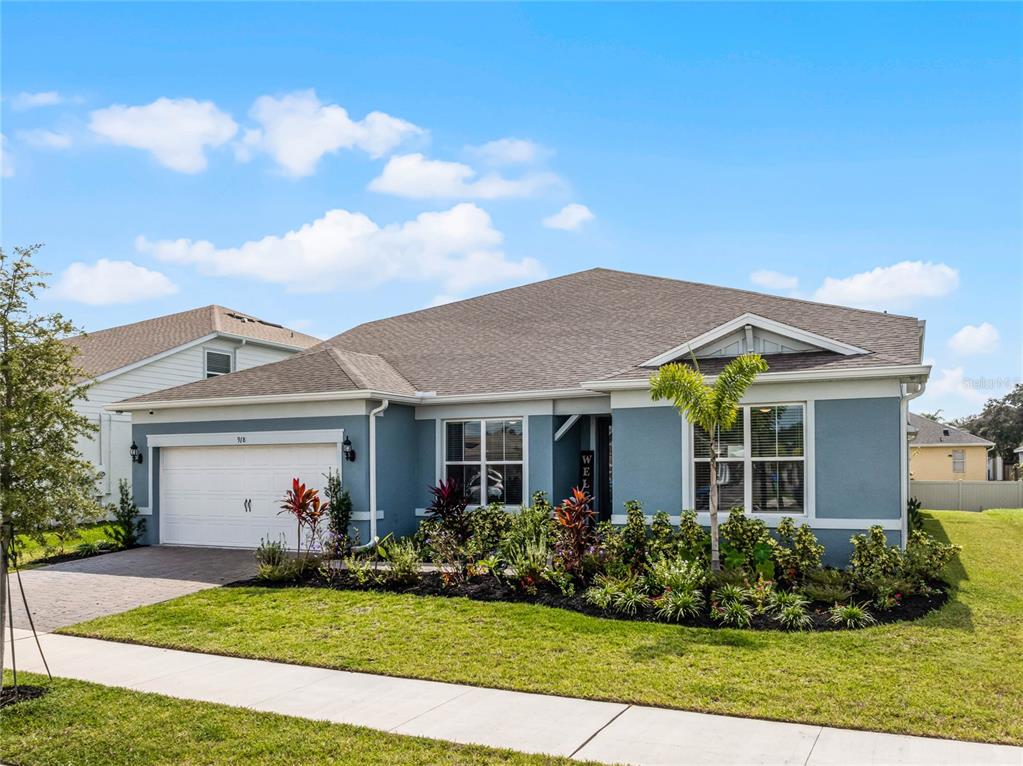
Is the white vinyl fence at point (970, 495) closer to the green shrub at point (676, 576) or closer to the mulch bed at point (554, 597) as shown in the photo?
the mulch bed at point (554, 597)

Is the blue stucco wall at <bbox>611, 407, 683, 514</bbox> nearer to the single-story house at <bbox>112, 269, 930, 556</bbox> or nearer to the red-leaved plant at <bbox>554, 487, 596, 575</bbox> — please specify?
the single-story house at <bbox>112, 269, 930, 556</bbox>

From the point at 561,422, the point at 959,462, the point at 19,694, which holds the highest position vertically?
the point at 561,422

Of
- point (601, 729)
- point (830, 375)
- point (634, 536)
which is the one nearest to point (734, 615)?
point (634, 536)

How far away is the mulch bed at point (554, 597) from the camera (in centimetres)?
923

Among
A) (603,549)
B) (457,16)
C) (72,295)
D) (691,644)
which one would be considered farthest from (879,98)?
(72,295)

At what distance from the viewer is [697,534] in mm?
11875

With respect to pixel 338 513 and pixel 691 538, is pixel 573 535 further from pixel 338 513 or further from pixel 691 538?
pixel 338 513

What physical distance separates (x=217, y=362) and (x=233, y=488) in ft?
33.3

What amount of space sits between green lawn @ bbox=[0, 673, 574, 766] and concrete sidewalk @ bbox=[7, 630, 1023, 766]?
23cm

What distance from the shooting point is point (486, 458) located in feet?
50.6

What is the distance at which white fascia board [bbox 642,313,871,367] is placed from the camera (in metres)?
12.4

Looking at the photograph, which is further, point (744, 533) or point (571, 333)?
point (571, 333)

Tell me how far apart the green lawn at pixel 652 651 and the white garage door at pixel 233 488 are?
367 centimetres

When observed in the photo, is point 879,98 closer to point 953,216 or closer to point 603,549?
point 953,216
